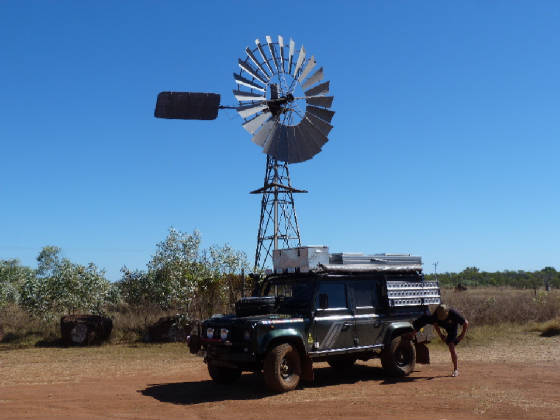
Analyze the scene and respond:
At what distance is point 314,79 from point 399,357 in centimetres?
1670

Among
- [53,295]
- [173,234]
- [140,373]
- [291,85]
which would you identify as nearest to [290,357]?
[140,373]

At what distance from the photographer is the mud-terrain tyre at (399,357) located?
457 inches

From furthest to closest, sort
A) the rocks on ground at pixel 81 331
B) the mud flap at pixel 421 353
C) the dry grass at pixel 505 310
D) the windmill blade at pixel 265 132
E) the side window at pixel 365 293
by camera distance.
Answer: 1. the dry grass at pixel 505 310
2. the windmill blade at pixel 265 132
3. the rocks on ground at pixel 81 331
4. the mud flap at pixel 421 353
5. the side window at pixel 365 293

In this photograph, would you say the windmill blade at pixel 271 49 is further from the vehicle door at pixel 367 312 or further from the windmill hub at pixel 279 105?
the vehicle door at pixel 367 312

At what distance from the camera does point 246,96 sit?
24.1 metres

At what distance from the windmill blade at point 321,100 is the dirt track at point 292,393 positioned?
13.7m

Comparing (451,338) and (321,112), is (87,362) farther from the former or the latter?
(321,112)

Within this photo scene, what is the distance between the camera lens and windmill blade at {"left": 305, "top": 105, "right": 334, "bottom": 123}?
24.9m

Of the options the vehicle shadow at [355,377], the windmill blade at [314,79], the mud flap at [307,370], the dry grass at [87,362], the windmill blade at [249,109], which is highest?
the windmill blade at [314,79]

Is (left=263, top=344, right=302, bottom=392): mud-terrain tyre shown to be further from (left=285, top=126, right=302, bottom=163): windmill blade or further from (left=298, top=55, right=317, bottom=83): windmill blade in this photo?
(left=298, top=55, right=317, bottom=83): windmill blade

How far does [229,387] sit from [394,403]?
346cm

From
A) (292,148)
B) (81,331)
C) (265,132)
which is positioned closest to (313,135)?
(292,148)

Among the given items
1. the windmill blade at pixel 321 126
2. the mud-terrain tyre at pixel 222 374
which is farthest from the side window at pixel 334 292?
the windmill blade at pixel 321 126

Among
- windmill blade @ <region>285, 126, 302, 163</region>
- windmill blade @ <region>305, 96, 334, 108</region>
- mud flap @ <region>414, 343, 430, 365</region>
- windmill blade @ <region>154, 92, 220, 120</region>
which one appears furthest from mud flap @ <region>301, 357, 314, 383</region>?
windmill blade @ <region>305, 96, 334, 108</region>
